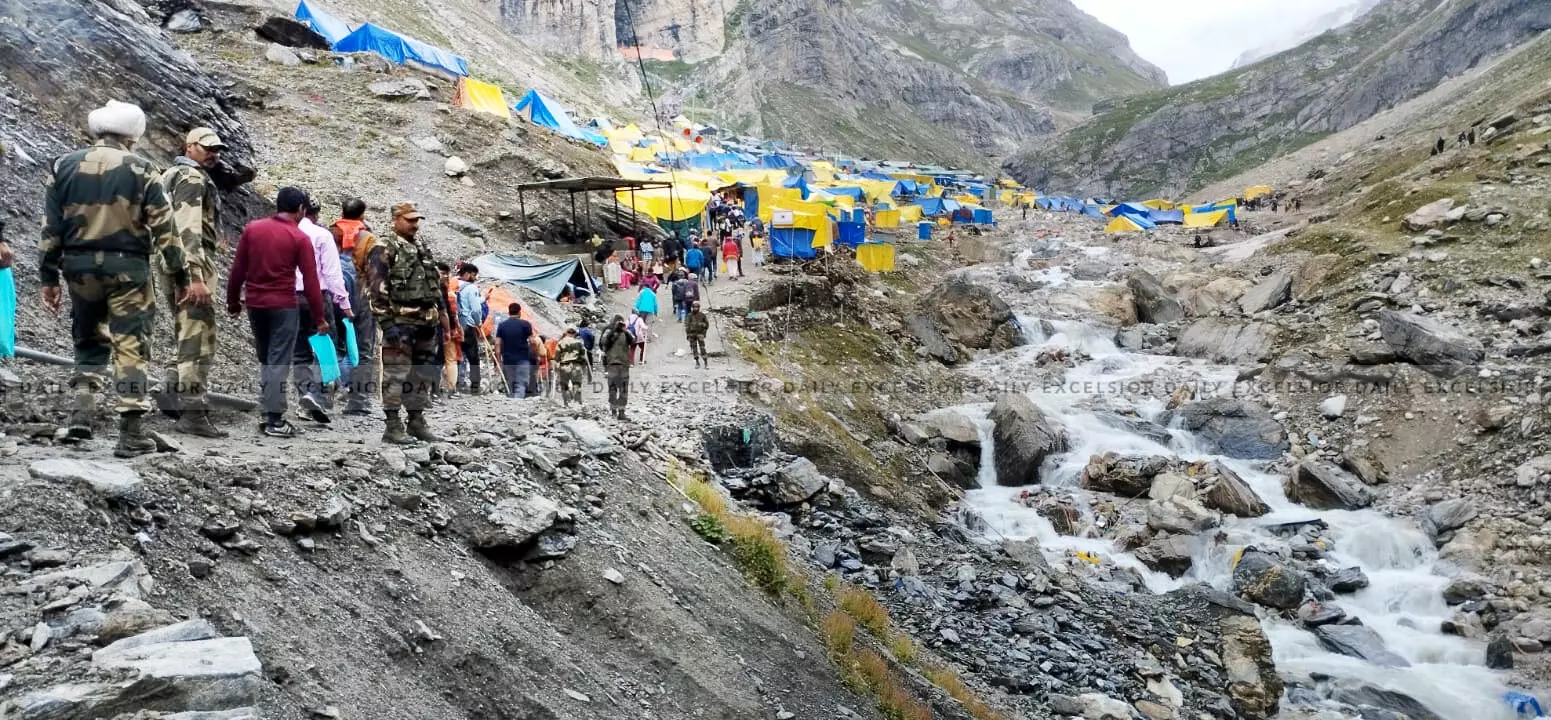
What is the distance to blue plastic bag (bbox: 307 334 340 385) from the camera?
6871 millimetres

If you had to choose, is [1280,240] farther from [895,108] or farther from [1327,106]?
[895,108]

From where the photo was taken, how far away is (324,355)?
273 inches

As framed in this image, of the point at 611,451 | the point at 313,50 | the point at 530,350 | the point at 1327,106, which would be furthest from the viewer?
the point at 1327,106

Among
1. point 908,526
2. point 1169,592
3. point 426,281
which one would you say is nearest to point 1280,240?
point 1169,592

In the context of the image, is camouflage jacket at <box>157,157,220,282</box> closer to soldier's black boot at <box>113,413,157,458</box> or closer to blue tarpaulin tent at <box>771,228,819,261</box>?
soldier's black boot at <box>113,413,157,458</box>

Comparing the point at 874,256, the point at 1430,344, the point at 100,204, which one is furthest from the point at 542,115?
the point at 100,204

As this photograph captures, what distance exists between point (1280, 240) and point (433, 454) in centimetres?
3411

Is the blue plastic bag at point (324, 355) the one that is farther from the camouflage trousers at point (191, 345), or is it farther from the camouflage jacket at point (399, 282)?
the camouflage trousers at point (191, 345)

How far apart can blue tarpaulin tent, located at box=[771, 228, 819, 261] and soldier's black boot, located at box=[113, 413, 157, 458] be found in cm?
2365

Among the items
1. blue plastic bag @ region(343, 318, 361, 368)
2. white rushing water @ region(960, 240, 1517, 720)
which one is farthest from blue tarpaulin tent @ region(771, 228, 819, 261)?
blue plastic bag @ region(343, 318, 361, 368)

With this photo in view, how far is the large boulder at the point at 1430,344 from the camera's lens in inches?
717

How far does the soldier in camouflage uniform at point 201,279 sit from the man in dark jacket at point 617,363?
18.6 ft

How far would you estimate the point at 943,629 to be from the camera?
10758 mm

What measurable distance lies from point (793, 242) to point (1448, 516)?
17985mm
